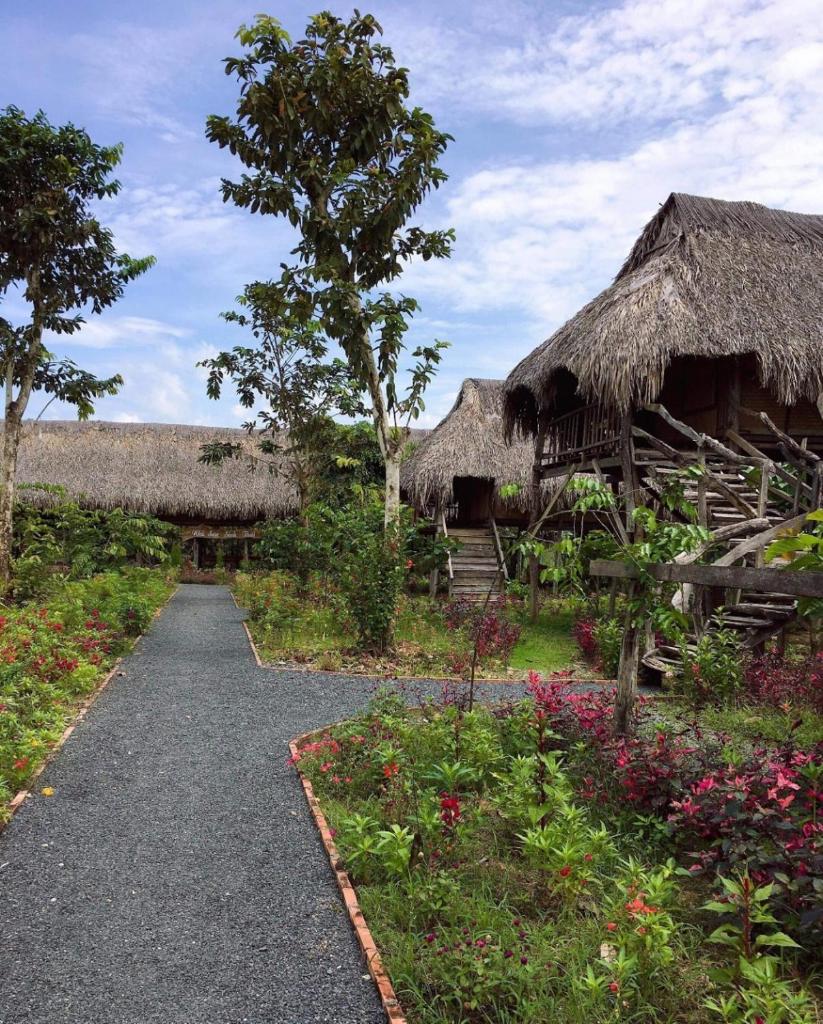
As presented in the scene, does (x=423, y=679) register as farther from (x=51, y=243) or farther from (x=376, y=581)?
(x=51, y=243)

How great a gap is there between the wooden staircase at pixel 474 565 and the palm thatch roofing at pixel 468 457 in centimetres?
103

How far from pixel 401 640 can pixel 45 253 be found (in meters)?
8.35

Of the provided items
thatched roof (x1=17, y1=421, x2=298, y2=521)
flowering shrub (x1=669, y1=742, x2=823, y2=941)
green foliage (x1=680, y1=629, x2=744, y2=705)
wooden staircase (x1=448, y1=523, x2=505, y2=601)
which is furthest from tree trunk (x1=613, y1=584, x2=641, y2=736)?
thatched roof (x1=17, y1=421, x2=298, y2=521)

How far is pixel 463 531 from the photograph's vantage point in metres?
18.0

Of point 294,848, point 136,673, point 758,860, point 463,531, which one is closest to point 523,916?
point 758,860

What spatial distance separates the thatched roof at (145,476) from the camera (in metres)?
22.2

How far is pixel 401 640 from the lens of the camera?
10.1 metres

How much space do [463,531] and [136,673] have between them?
10916mm

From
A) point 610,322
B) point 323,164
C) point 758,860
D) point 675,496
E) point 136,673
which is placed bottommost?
point 136,673

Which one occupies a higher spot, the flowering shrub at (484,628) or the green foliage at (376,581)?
the green foliage at (376,581)

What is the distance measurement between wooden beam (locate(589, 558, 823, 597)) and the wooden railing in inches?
249

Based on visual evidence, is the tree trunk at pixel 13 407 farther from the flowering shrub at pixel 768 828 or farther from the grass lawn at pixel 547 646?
the flowering shrub at pixel 768 828

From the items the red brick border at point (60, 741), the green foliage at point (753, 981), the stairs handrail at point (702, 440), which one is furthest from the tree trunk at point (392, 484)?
the green foliage at point (753, 981)

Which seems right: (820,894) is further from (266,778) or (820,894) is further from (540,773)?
(266,778)
